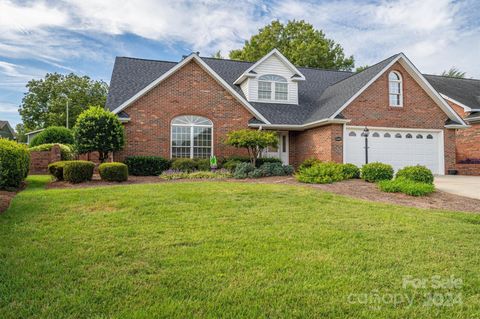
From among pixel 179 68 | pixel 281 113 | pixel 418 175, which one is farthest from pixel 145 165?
pixel 418 175

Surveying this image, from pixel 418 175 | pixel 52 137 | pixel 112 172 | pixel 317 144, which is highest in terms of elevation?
pixel 52 137

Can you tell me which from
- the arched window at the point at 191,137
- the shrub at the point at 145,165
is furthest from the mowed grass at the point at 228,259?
the arched window at the point at 191,137

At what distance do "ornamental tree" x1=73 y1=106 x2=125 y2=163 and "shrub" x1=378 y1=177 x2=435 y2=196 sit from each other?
10299 millimetres

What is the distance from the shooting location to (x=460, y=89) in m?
24.3

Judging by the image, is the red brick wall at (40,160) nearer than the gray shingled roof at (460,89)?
Yes

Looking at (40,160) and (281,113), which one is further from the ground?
(281,113)

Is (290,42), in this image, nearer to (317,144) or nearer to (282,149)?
(282,149)

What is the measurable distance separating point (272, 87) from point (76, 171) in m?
11.8

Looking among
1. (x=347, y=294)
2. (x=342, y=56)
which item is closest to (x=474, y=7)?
(x=347, y=294)

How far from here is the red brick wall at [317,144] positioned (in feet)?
52.7

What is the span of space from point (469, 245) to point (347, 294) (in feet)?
9.79

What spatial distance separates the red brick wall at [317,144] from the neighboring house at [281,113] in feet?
0.17

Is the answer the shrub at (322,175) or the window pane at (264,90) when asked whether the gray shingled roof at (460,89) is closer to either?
the window pane at (264,90)

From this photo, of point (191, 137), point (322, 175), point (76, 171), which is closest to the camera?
point (76, 171)
